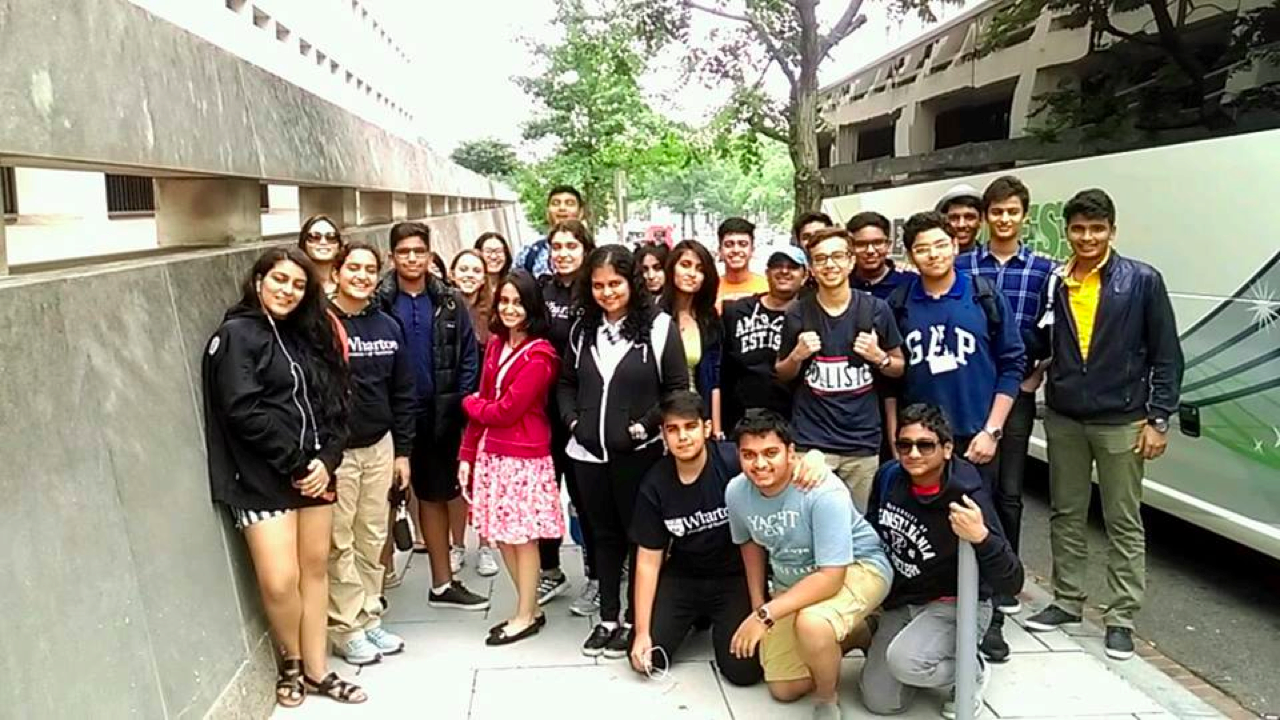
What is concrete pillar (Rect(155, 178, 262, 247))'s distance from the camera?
4.12m

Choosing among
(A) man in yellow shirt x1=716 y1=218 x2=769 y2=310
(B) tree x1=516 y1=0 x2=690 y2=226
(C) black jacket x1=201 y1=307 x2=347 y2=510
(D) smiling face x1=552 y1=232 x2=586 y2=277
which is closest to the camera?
(C) black jacket x1=201 y1=307 x2=347 y2=510

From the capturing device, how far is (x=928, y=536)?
150 inches

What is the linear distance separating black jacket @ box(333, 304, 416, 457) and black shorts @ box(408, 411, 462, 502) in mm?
343

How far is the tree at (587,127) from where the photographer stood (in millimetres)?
21266

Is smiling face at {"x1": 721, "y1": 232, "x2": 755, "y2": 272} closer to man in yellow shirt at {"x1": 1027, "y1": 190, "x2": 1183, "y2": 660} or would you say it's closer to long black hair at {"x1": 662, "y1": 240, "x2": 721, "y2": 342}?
long black hair at {"x1": 662, "y1": 240, "x2": 721, "y2": 342}

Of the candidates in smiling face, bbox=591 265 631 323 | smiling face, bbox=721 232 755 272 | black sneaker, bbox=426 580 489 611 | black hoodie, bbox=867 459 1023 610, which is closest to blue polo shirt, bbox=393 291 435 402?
smiling face, bbox=591 265 631 323

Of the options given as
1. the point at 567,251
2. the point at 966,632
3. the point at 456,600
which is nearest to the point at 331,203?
the point at 567,251

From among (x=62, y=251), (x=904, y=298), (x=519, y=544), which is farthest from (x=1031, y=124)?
(x=62, y=251)

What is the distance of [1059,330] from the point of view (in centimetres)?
449

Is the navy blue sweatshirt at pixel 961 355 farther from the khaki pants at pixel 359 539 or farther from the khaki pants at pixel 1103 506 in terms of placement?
the khaki pants at pixel 359 539

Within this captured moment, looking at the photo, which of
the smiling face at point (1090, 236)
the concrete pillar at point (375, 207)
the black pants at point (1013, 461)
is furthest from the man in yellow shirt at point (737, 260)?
the concrete pillar at point (375, 207)

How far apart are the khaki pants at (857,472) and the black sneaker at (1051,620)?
1082 millimetres

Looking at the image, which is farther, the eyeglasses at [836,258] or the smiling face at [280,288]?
the eyeglasses at [836,258]

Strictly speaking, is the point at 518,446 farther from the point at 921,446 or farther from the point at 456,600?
the point at 921,446
